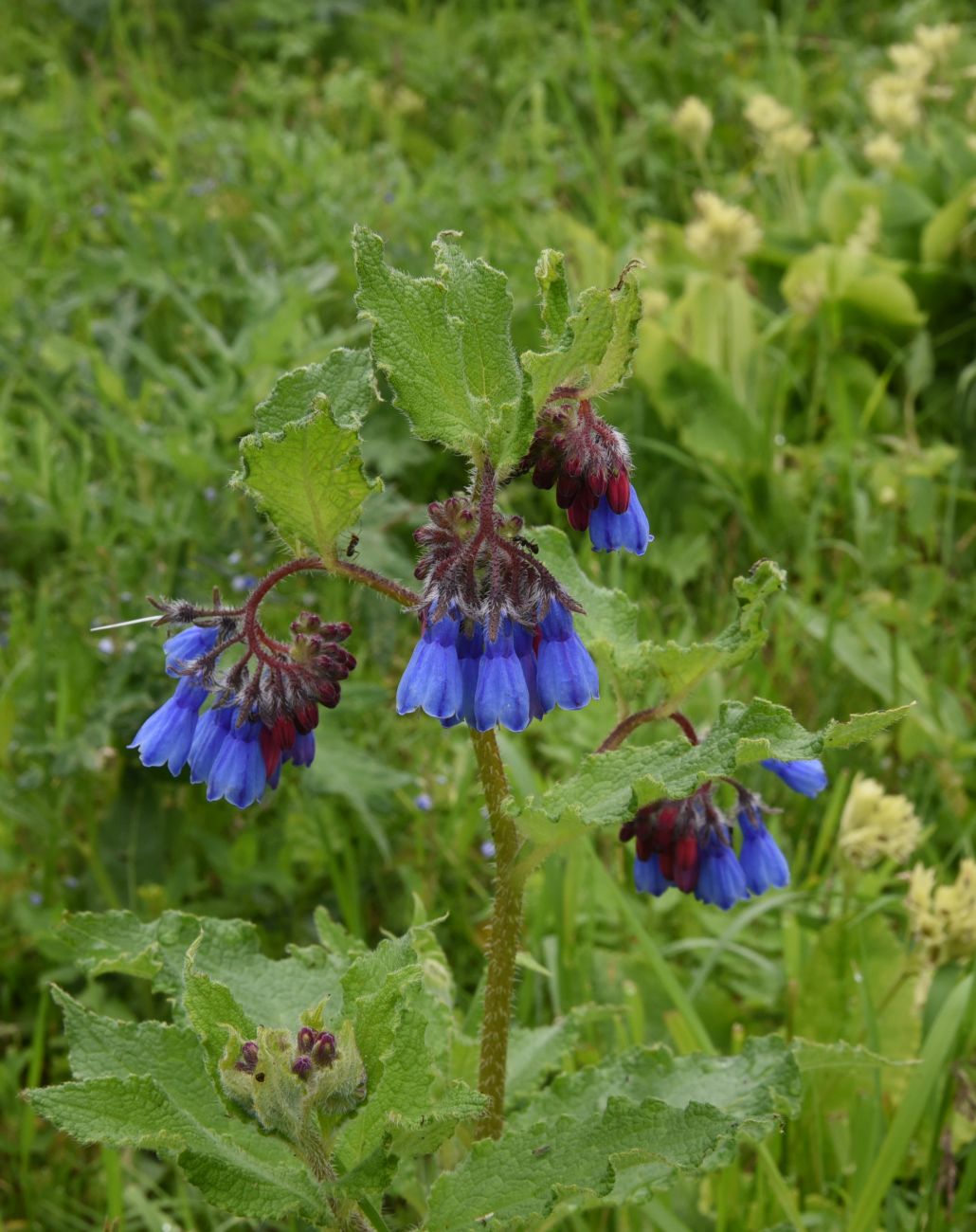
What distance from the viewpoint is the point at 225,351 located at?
3.31 m

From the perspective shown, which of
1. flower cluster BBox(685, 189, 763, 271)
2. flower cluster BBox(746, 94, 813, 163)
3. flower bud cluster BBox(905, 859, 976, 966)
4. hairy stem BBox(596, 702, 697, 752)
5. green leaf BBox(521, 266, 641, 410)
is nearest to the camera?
green leaf BBox(521, 266, 641, 410)

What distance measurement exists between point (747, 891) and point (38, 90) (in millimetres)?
5759

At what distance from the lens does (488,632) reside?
148 cm

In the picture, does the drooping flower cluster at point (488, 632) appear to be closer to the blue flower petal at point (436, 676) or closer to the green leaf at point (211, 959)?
the blue flower petal at point (436, 676)

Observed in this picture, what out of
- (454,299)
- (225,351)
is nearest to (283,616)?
(225,351)

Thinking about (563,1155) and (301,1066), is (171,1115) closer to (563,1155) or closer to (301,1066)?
(301,1066)

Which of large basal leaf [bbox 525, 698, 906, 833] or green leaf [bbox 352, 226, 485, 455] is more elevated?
green leaf [bbox 352, 226, 485, 455]

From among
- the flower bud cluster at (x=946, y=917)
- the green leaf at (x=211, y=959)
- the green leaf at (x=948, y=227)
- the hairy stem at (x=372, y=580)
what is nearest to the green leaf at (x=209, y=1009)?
the green leaf at (x=211, y=959)

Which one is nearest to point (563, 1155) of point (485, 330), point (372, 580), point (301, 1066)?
point (301, 1066)

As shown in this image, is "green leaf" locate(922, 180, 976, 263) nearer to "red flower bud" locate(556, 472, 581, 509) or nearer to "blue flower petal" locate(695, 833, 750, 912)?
"blue flower petal" locate(695, 833, 750, 912)

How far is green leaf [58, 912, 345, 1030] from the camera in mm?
1878

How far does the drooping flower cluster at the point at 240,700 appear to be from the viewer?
1635 mm

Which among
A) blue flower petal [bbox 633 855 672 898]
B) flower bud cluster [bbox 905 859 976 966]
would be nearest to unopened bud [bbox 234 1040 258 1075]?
blue flower petal [bbox 633 855 672 898]

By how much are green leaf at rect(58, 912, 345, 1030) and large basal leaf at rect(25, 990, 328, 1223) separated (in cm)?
15
